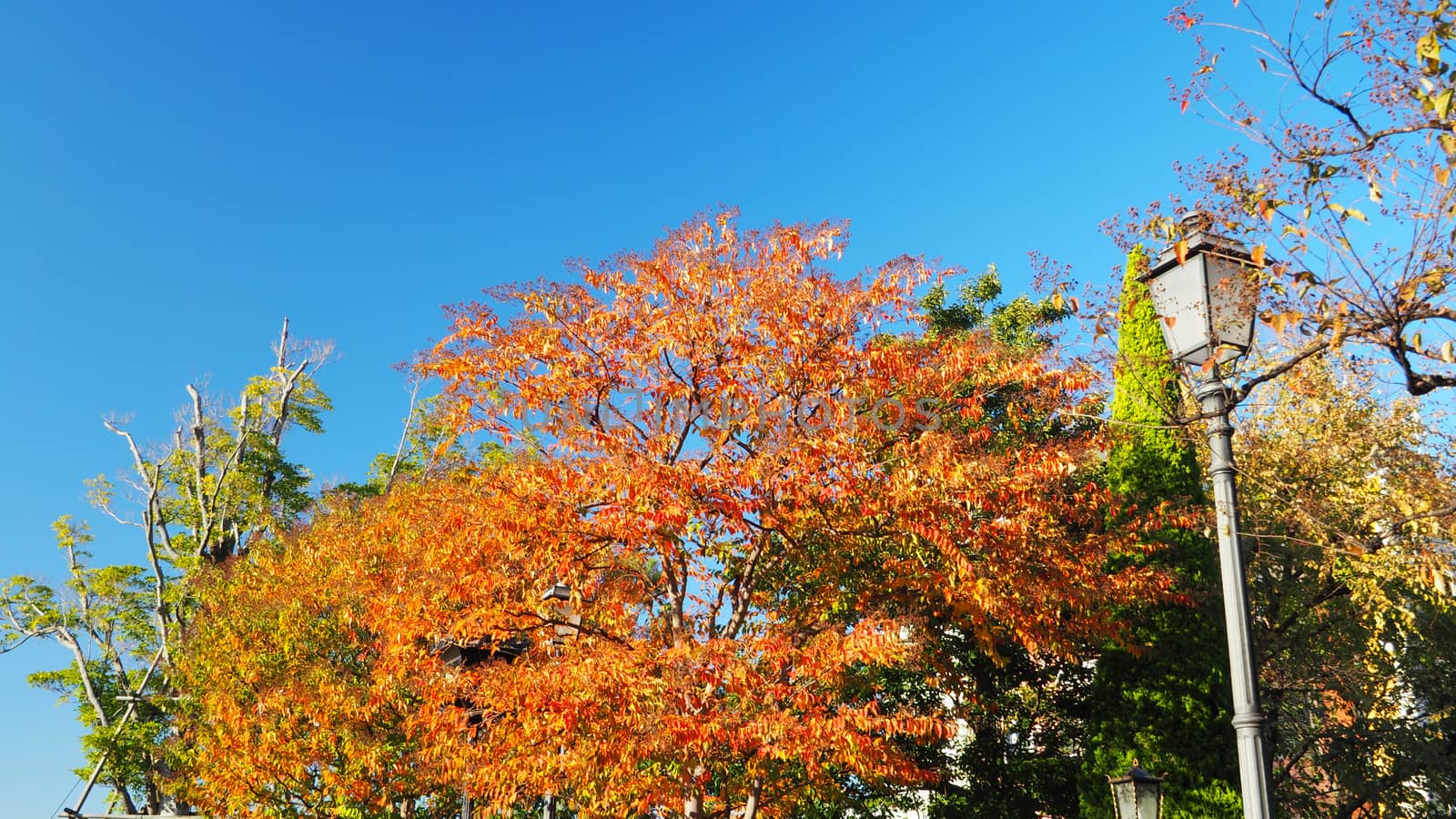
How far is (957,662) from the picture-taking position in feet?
53.0

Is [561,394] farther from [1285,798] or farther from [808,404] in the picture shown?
[1285,798]

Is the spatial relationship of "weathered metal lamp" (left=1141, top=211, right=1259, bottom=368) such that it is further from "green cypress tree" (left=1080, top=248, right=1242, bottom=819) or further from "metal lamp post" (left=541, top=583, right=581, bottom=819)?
"metal lamp post" (left=541, top=583, right=581, bottom=819)

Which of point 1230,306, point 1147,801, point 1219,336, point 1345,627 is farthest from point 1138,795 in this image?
point 1345,627

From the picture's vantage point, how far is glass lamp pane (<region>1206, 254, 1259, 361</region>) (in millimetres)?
6137

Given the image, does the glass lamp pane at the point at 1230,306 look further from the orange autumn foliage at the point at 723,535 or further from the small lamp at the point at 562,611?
the small lamp at the point at 562,611

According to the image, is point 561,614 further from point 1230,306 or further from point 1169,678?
point 1230,306

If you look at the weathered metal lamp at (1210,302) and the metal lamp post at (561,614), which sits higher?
the weathered metal lamp at (1210,302)

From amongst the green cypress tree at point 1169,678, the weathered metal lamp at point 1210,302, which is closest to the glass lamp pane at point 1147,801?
the green cypress tree at point 1169,678

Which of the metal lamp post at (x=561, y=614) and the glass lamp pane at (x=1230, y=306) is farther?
the metal lamp post at (x=561, y=614)

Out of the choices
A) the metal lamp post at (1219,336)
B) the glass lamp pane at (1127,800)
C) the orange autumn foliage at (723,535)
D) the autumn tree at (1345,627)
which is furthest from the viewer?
the autumn tree at (1345,627)

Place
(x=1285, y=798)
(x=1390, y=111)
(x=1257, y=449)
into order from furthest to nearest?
(x=1257, y=449) → (x=1285, y=798) → (x=1390, y=111)

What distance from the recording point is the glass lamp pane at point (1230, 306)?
20.1 feet

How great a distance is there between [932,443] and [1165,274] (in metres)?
4.69

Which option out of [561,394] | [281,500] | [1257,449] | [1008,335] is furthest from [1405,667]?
[281,500]
